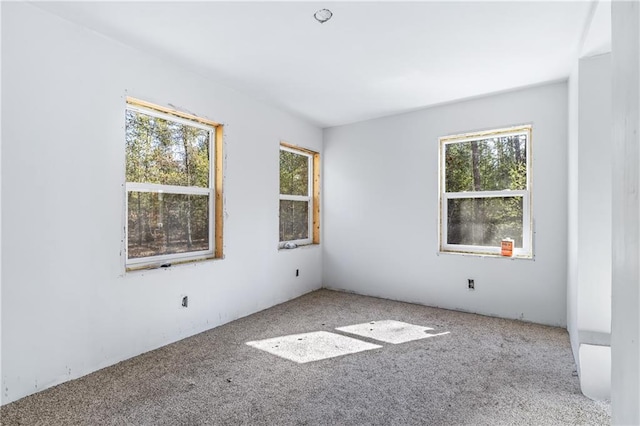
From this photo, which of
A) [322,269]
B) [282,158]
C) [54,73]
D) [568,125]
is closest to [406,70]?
[568,125]

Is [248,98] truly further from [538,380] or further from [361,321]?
[538,380]

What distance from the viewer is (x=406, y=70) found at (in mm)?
2969

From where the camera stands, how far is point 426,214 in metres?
4.03

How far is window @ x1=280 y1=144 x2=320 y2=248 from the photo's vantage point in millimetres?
4379

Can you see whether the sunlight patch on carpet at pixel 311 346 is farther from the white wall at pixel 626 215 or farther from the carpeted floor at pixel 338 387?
the white wall at pixel 626 215

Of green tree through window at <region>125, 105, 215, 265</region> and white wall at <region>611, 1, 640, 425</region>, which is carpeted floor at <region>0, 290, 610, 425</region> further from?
white wall at <region>611, 1, 640, 425</region>

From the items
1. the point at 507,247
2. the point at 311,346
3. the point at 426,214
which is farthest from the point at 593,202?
the point at 311,346

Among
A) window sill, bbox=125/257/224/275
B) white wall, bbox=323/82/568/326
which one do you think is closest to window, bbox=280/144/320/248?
white wall, bbox=323/82/568/326

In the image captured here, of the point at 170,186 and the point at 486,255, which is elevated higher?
the point at 170,186

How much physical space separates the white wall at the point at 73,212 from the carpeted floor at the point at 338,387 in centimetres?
21

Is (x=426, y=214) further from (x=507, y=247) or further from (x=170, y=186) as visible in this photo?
(x=170, y=186)

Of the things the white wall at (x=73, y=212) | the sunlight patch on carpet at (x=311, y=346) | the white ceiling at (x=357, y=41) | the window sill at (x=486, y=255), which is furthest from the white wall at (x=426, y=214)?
the white wall at (x=73, y=212)

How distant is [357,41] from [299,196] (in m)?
2.48

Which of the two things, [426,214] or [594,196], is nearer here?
[594,196]
